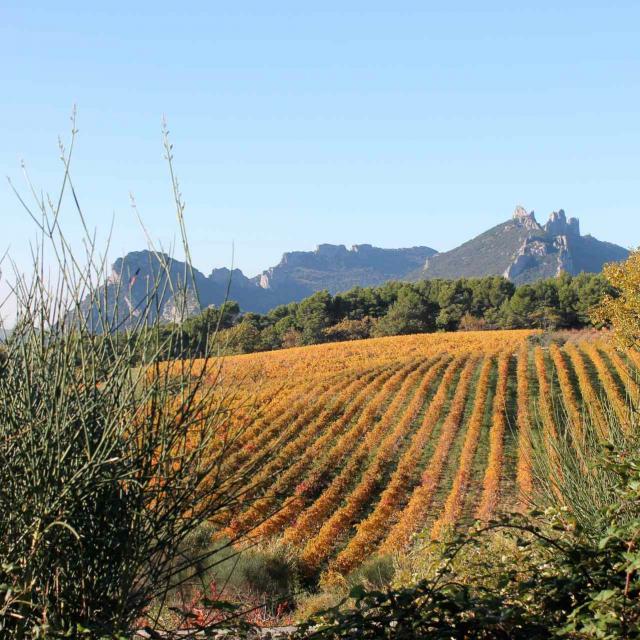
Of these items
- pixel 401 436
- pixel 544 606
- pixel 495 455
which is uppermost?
pixel 544 606

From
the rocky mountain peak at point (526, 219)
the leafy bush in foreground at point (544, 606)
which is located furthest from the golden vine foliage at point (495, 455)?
the rocky mountain peak at point (526, 219)

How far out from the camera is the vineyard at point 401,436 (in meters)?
16.2

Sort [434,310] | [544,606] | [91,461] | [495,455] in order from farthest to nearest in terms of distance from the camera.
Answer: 1. [434,310]
2. [495,455]
3. [544,606]
4. [91,461]

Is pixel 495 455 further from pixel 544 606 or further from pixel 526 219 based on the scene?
pixel 526 219

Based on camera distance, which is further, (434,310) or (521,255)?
(521,255)

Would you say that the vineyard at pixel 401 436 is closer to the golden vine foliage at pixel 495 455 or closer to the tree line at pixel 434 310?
the golden vine foliage at pixel 495 455

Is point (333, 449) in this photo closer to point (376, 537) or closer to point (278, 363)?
point (376, 537)

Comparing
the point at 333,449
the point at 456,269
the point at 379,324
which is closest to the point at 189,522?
the point at 333,449

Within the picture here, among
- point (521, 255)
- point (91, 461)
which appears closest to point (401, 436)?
point (91, 461)

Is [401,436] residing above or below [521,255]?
below

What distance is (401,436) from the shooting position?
979 inches

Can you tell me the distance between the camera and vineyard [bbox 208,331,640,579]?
16172 mm

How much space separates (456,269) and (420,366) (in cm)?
11722

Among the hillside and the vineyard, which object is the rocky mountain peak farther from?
the vineyard
